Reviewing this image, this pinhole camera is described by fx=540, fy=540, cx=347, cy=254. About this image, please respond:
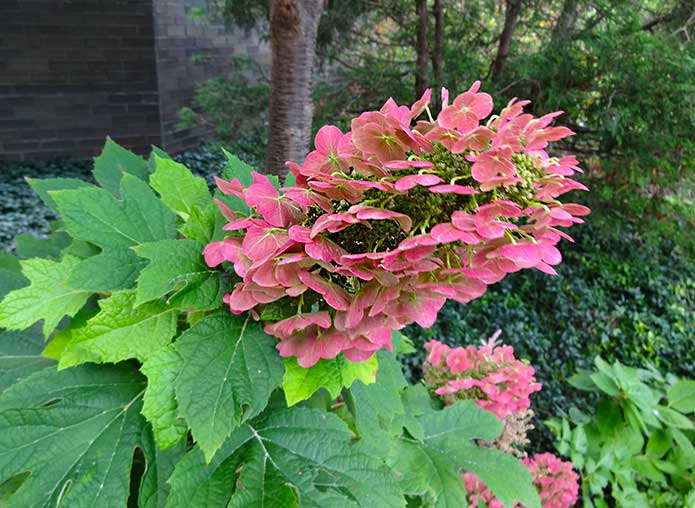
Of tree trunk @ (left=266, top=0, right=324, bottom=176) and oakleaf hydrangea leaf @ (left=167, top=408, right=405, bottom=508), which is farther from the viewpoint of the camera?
tree trunk @ (left=266, top=0, right=324, bottom=176)

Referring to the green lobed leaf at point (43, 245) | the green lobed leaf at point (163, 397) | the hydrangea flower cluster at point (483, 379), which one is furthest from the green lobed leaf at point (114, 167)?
the hydrangea flower cluster at point (483, 379)

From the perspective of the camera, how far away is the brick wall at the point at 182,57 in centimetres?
547

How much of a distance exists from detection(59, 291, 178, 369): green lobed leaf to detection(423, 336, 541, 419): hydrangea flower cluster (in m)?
1.02

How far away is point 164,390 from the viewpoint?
71 centimetres

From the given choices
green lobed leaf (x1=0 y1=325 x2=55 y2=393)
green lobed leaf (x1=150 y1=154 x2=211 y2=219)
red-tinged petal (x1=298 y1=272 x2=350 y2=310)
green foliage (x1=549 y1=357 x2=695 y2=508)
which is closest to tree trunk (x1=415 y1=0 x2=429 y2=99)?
green foliage (x1=549 y1=357 x2=695 y2=508)

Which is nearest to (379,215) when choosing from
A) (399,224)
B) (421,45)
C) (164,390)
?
(399,224)

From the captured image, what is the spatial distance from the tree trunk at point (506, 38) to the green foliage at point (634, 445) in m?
2.29

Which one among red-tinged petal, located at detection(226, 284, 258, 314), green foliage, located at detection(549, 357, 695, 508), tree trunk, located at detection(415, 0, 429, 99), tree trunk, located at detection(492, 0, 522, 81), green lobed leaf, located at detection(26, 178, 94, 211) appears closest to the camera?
red-tinged petal, located at detection(226, 284, 258, 314)

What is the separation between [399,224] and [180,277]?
1.00 feet

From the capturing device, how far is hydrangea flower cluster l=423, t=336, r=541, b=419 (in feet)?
5.16

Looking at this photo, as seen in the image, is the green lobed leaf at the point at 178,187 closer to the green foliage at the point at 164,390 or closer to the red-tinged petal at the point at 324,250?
the green foliage at the point at 164,390

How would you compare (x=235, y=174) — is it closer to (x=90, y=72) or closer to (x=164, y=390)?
(x=164, y=390)

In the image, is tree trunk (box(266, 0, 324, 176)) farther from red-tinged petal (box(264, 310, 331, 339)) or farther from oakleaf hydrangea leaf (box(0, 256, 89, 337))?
red-tinged petal (box(264, 310, 331, 339))

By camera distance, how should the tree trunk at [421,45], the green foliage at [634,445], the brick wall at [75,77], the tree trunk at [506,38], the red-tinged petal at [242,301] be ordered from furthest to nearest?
the brick wall at [75,77] < the tree trunk at [506,38] < the tree trunk at [421,45] < the green foliage at [634,445] < the red-tinged petal at [242,301]
